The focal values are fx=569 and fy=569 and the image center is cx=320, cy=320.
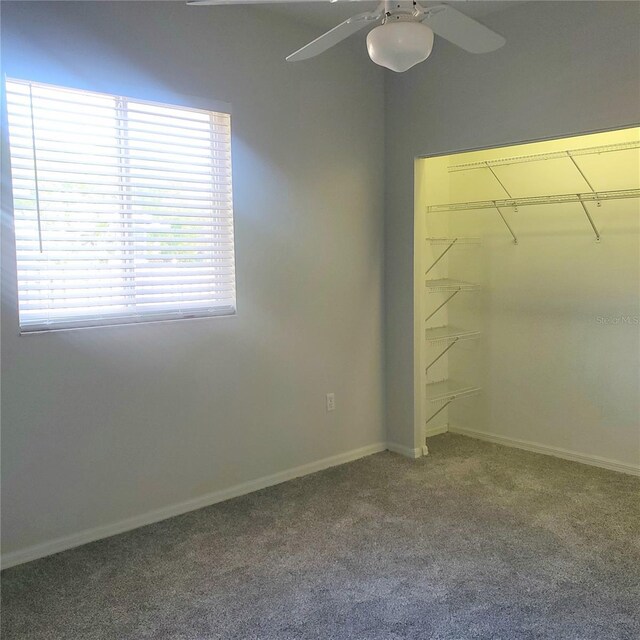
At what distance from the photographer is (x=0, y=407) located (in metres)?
2.32

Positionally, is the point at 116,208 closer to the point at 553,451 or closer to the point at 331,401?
the point at 331,401

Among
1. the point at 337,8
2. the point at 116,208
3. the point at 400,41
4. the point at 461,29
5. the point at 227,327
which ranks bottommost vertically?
the point at 227,327

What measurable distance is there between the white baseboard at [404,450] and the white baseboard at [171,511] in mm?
86

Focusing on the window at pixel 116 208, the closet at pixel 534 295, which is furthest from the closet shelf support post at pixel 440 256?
the window at pixel 116 208

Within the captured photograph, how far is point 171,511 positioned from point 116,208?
4.90ft

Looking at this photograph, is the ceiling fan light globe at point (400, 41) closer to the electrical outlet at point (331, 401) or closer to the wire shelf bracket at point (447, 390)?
the electrical outlet at point (331, 401)

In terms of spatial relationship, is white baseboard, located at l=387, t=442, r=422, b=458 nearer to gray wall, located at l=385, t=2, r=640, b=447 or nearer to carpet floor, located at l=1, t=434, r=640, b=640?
gray wall, located at l=385, t=2, r=640, b=447

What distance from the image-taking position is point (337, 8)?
296 cm

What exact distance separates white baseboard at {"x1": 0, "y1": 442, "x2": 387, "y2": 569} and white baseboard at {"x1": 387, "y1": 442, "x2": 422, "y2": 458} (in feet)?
0.28

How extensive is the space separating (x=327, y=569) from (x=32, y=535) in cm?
127

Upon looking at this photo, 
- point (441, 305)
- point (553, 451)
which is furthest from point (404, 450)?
point (441, 305)

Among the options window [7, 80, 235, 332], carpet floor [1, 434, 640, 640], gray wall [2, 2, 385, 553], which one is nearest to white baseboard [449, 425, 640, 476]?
carpet floor [1, 434, 640, 640]

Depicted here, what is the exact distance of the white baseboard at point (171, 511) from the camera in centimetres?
243

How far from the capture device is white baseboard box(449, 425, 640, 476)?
3.35m
